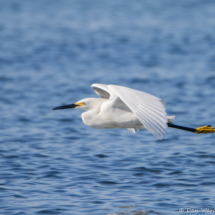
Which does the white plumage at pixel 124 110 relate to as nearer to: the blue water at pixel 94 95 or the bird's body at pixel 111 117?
the bird's body at pixel 111 117

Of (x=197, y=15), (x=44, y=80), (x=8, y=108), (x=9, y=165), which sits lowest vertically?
(x=9, y=165)

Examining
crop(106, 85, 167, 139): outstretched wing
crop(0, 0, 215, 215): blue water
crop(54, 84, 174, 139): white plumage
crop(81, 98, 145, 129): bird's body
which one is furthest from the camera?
crop(81, 98, 145, 129): bird's body

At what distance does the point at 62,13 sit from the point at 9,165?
914 inches

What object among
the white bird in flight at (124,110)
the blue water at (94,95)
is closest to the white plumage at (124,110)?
the white bird in flight at (124,110)

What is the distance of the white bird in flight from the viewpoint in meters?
5.42

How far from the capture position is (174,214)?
5512mm

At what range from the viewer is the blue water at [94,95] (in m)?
6.07

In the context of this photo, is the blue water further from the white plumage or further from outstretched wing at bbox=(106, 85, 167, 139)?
outstretched wing at bbox=(106, 85, 167, 139)

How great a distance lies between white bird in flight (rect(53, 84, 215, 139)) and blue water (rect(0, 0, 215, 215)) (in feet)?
2.60

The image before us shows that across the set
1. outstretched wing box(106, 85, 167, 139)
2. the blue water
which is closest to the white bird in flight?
outstretched wing box(106, 85, 167, 139)

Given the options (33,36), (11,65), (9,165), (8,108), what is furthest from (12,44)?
(9,165)

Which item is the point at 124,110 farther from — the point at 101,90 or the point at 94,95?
the point at 94,95

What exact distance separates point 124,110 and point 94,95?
651 cm

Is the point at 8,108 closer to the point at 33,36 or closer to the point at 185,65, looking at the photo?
the point at 185,65
